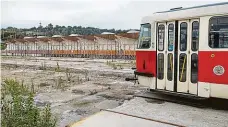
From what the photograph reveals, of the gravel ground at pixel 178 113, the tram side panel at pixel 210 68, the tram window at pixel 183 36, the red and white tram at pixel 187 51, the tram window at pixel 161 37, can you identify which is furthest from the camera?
the tram window at pixel 161 37

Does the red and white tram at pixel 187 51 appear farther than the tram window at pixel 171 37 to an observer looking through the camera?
No

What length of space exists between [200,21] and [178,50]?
3.40ft

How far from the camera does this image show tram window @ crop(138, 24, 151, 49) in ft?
28.8

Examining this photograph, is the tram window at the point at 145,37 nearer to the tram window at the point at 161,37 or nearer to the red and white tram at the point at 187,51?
the red and white tram at the point at 187,51

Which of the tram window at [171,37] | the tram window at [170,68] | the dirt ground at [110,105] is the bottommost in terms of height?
the dirt ground at [110,105]

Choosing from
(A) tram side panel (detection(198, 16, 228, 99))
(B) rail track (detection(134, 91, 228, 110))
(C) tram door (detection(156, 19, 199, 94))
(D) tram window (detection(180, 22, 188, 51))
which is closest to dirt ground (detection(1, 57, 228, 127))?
(B) rail track (detection(134, 91, 228, 110))

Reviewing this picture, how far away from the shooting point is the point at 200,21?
7469mm

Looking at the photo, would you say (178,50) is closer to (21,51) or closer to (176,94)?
(176,94)

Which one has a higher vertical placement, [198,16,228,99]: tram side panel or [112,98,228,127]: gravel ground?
[198,16,228,99]: tram side panel

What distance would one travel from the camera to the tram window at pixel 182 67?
7784 mm

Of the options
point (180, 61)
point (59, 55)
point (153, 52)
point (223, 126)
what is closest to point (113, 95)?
point (153, 52)

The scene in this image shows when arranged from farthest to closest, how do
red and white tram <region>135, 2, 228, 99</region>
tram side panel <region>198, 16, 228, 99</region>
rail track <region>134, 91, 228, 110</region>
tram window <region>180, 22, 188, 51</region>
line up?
tram window <region>180, 22, 188, 51</region> < rail track <region>134, 91, 228, 110</region> < red and white tram <region>135, 2, 228, 99</region> < tram side panel <region>198, 16, 228, 99</region>

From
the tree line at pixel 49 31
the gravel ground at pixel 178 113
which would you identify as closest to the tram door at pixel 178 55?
the gravel ground at pixel 178 113

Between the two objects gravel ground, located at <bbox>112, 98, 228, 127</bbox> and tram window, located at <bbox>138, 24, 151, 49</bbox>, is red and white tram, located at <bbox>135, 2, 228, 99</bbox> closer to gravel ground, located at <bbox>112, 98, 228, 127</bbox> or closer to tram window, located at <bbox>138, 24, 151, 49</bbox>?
tram window, located at <bbox>138, 24, 151, 49</bbox>
